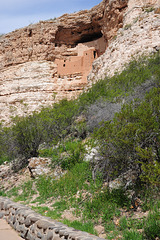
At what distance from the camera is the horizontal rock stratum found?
1284 cm

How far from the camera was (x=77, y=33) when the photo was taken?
19.6 meters

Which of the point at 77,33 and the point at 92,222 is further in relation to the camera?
the point at 77,33

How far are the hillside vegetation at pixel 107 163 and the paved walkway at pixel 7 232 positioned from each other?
72cm

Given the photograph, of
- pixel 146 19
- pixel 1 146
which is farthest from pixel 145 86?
pixel 146 19

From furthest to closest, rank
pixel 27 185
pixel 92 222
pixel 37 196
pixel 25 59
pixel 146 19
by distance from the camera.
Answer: pixel 25 59 < pixel 146 19 < pixel 27 185 < pixel 37 196 < pixel 92 222

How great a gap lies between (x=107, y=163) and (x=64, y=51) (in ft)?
55.0

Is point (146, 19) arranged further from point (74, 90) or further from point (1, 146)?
point (1, 146)

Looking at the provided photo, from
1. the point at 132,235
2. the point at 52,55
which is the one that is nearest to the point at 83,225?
the point at 132,235

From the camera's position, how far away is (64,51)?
62.9 feet

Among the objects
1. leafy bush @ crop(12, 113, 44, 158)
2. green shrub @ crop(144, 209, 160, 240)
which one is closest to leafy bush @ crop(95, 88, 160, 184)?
green shrub @ crop(144, 209, 160, 240)

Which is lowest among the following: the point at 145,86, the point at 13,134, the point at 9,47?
the point at 13,134

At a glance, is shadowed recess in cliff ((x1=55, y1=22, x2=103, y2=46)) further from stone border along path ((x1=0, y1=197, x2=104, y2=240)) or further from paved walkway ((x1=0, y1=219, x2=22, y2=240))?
paved walkway ((x1=0, y1=219, x2=22, y2=240))

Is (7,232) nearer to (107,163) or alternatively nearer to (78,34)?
(107,163)

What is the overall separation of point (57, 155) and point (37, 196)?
143cm
